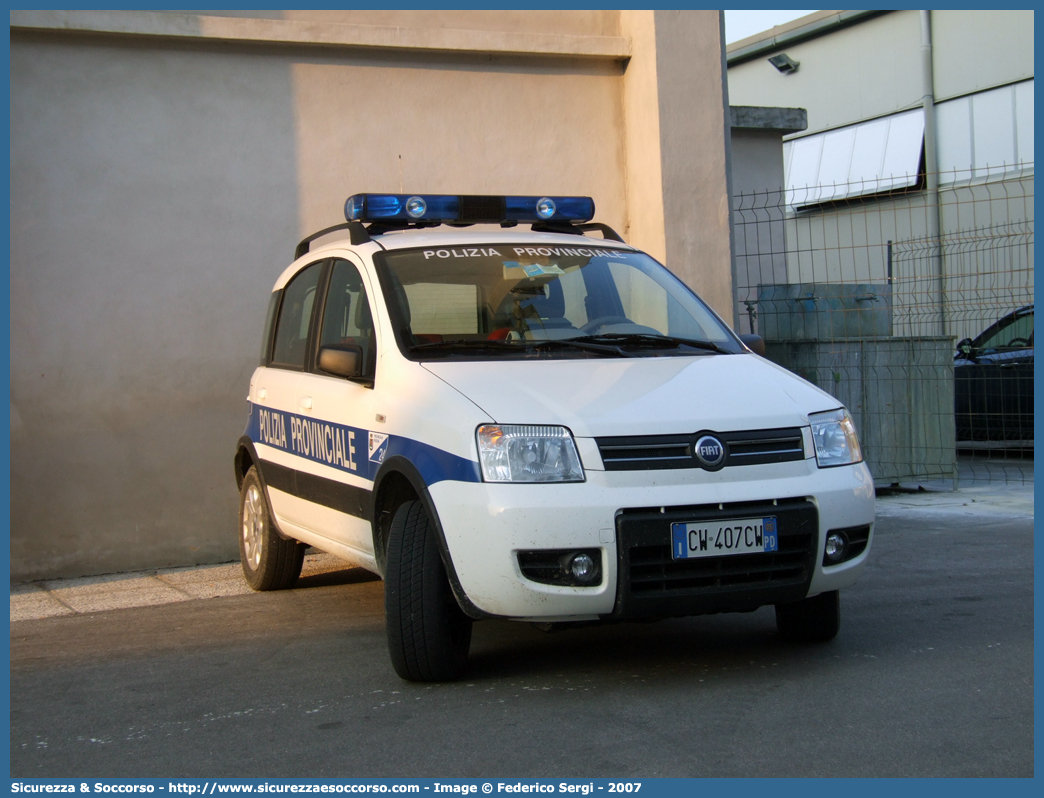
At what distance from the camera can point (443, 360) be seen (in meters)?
4.55

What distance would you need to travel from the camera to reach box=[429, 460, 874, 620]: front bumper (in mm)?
3895

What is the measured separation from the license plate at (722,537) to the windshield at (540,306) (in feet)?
3.22

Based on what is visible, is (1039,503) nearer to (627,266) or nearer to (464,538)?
(627,266)

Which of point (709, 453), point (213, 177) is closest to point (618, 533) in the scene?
point (709, 453)

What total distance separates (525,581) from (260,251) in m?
4.47

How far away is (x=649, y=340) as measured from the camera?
16.1ft

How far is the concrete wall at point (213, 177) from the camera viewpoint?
284 inches

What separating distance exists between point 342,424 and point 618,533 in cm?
157

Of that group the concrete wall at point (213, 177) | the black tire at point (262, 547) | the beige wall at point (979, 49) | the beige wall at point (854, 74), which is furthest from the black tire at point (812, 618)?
the beige wall at point (854, 74)

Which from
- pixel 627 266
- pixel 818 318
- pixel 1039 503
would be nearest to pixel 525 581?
pixel 627 266

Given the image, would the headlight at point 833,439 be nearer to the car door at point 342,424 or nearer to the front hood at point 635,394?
the front hood at point 635,394

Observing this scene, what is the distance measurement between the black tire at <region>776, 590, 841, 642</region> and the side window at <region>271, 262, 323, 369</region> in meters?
2.61

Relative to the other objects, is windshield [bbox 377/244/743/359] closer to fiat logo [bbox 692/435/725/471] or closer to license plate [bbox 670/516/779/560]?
fiat logo [bbox 692/435/725/471]

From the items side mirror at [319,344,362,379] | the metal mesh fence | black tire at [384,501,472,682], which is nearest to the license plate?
black tire at [384,501,472,682]
